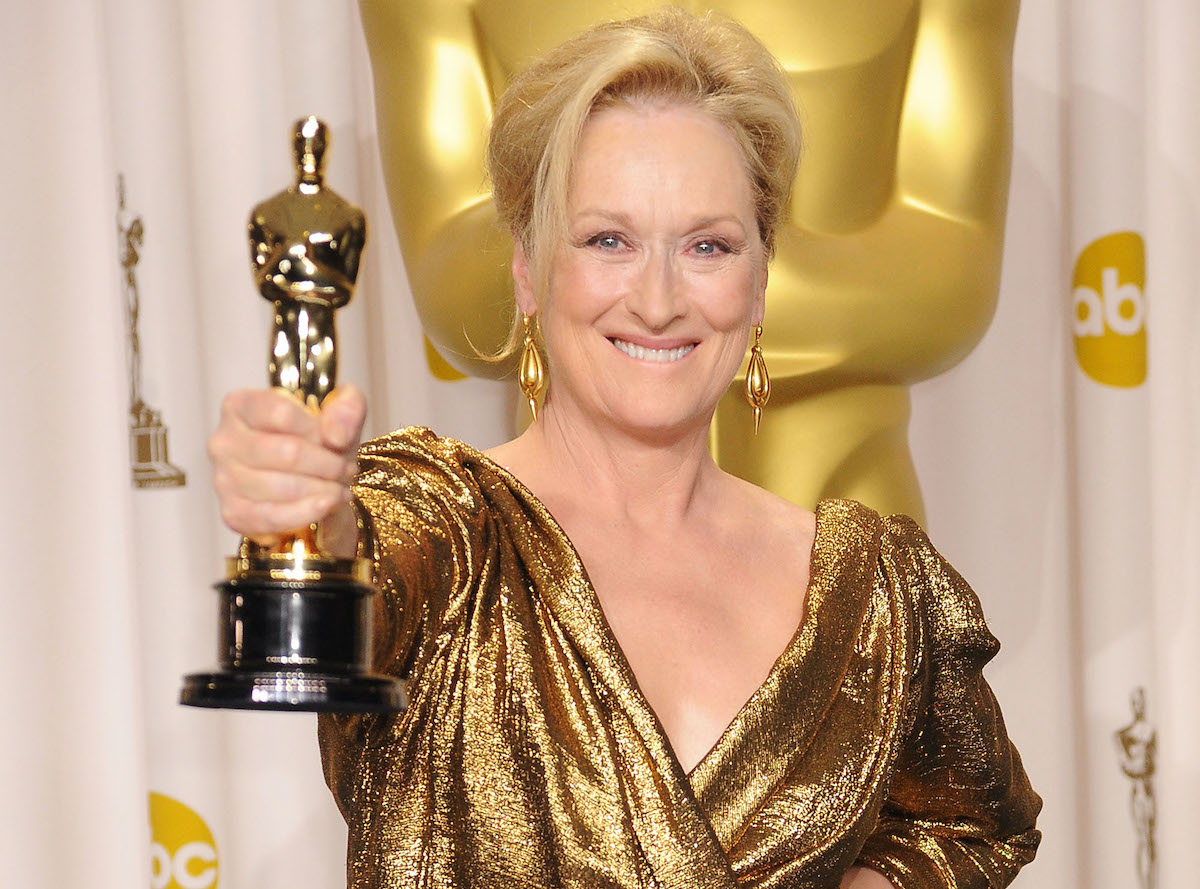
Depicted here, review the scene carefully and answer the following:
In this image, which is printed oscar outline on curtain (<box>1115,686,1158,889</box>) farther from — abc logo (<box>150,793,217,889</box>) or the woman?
abc logo (<box>150,793,217,889</box>)

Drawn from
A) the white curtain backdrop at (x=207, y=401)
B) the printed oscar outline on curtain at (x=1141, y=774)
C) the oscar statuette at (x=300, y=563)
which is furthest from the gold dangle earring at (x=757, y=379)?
the printed oscar outline on curtain at (x=1141, y=774)

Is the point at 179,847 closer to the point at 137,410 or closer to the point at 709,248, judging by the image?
the point at 137,410

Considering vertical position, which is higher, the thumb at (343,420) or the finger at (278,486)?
the thumb at (343,420)

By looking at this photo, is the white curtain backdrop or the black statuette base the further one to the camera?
the white curtain backdrop

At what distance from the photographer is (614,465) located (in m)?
1.10

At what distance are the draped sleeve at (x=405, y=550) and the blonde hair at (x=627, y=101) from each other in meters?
0.16

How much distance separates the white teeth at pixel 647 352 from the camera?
1.03m

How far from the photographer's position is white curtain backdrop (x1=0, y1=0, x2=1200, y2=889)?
4.98 feet

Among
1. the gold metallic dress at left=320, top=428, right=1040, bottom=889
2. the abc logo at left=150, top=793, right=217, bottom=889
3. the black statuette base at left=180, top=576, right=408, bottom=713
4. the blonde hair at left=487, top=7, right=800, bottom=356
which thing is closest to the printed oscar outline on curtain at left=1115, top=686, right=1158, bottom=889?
the gold metallic dress at left=320, top=428, right=1040, bottom=889

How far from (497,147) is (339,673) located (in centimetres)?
51

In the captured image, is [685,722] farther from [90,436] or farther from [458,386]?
[90,436]

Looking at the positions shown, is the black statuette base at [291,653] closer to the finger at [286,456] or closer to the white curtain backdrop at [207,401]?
the finger at [286,456]

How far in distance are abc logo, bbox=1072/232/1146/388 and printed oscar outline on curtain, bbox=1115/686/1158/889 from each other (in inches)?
12.2

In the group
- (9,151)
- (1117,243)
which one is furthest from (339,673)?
(1117,243)
